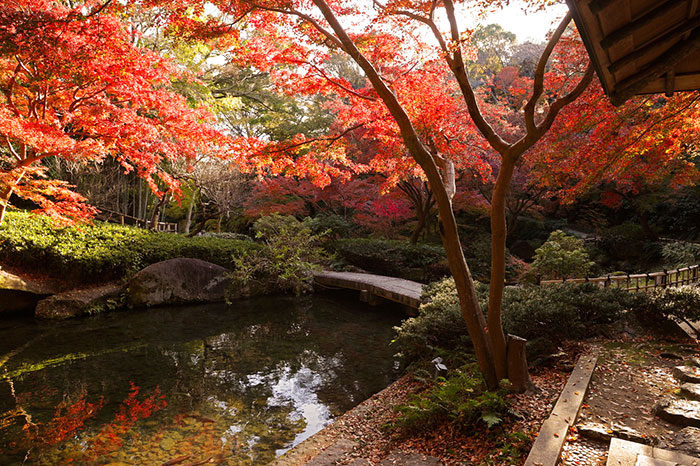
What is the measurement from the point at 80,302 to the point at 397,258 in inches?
347

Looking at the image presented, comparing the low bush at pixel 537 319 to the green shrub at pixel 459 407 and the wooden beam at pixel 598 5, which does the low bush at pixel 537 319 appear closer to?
the green shrub at pixel 459 407

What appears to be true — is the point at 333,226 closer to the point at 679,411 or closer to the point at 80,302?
the point at 80,302

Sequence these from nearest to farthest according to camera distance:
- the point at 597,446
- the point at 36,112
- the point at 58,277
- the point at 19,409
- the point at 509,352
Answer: the point at 597,446, the point at 509,352, the point at 19,409, the point at 36,112, the point at 58,277

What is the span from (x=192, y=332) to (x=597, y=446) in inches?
288

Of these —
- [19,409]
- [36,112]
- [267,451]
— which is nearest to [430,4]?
[267,451]

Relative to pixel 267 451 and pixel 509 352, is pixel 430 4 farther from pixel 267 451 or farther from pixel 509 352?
pixel 267 451

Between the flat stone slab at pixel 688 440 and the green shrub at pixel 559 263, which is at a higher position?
the green shrub at pixel 559 263

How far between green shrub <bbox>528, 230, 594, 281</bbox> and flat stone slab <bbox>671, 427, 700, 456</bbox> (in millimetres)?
6996

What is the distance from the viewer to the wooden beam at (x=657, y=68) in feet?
7.67

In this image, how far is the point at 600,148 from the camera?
21.0ft

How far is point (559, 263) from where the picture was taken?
388 inches

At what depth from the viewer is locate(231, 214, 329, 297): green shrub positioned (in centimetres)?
1155

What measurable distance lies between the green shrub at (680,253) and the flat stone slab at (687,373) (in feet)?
27.4

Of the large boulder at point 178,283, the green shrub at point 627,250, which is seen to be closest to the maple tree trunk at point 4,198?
the large boulder at point 178,283
